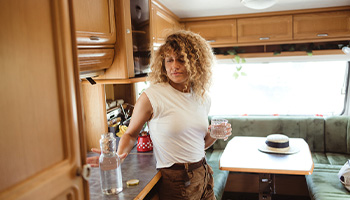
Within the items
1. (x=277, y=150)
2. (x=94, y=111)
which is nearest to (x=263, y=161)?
(x=277, y=150)

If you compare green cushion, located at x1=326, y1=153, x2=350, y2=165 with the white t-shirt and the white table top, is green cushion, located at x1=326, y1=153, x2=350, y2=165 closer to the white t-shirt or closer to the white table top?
the white table top

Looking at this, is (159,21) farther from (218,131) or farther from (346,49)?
(346,49)

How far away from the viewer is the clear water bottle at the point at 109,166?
1.52 meters

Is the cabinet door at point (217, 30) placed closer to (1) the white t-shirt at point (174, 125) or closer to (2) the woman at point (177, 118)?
(2) the woman at point (177, 118)

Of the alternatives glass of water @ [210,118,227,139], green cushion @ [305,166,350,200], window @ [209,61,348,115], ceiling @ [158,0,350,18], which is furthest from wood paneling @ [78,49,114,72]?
window @ [209,61,348,115]

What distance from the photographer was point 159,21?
9.69ft

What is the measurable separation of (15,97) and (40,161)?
0.17m

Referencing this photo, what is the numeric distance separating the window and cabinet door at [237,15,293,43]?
0.51 meters

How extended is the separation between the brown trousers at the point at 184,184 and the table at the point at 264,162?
680 millimetres

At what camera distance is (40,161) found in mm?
763

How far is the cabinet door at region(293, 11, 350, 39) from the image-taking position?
354 cm

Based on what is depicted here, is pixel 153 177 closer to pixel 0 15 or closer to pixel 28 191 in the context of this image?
pixel 28 191

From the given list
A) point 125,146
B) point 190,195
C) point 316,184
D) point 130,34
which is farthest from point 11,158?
point 316,184

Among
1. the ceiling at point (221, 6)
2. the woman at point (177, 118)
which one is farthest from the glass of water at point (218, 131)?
the ceiling at point (221, 6)
